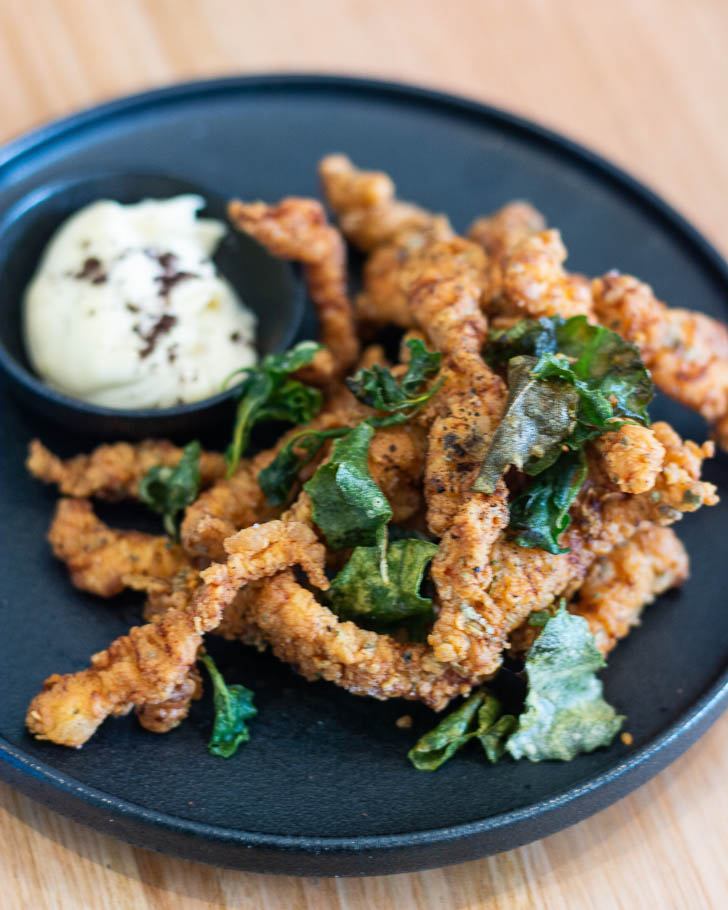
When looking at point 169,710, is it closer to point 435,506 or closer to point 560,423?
point 435,506

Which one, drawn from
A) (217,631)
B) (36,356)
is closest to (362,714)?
(217,631)

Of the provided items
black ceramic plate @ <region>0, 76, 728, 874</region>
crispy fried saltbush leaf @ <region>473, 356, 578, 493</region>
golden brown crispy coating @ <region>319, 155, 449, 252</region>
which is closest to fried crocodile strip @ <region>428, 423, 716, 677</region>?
crispy fried saltbush leaf @ <region>473, 356, 578, 493</region>

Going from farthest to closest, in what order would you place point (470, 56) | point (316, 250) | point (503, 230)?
point (470, 56) < point (503, 230) < point (316, 250)

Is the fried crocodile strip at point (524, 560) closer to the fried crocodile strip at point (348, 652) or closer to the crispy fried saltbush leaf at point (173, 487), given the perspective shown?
the fried crocodile strip at point (348, 652)

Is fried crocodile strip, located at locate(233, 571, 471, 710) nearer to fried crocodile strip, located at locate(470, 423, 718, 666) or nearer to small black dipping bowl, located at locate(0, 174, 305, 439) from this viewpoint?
fried crocodile strip, located at locate(470, 423, 718, 666)

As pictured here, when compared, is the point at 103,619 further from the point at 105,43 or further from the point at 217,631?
the point at 105,43

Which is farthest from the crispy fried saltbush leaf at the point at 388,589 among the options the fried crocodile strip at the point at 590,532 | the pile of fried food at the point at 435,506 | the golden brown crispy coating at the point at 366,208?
the golden brown crispy coating at the point at 366,208

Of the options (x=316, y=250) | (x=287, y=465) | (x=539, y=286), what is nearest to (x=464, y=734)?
(x=287, y=465)

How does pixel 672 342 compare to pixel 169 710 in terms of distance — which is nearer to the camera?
pixel 169 710
